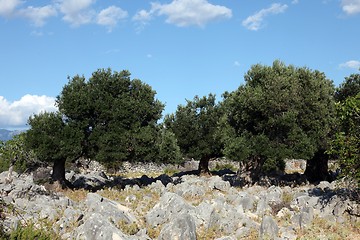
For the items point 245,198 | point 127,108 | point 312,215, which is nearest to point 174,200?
point 245,198

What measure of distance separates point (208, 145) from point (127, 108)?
1822 centimetres

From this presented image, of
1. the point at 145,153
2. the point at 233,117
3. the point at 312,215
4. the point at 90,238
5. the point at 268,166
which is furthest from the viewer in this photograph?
the point at 268,166

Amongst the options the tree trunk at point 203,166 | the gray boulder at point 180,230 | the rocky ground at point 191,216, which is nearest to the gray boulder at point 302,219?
the rocky ground at point 191,216

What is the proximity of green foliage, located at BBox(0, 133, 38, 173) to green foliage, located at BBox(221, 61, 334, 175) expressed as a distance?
750 inches

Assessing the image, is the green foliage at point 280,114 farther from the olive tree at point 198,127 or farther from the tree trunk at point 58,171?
the tree trunk at point 58,171

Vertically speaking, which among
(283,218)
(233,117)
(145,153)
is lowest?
(283,218)

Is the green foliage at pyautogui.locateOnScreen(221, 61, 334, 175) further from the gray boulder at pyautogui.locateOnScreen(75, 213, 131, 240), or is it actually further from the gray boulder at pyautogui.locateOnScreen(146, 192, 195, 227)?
the gray boulder at pyautogui.locateOnScreen(75, 213, 131, 240)

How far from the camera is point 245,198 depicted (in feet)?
98.3

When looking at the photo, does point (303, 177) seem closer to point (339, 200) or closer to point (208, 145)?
point (208, 145)

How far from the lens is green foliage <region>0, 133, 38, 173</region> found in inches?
1175

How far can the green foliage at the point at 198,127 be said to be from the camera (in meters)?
53.8

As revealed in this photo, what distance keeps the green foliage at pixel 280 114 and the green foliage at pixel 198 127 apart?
40.1ft

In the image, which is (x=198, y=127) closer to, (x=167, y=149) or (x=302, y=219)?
(x=167, y=149)

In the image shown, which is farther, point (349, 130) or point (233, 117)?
point (233, 117)
